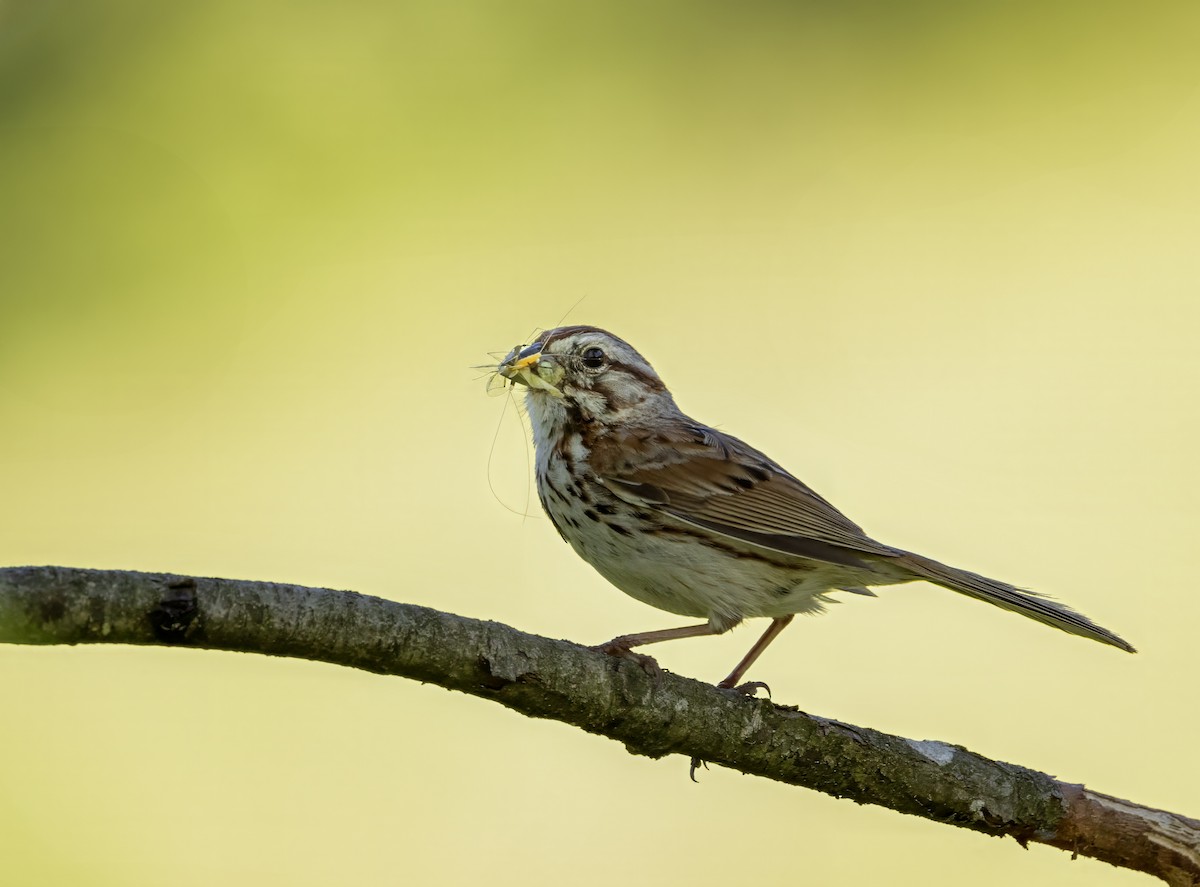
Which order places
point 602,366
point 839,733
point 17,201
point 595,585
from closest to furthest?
point 839,733, point 602,366, point 595,585, point 17,201

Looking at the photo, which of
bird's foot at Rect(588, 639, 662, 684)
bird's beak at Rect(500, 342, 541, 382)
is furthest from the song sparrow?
bird's foot at Rect(588, 639, 662, 684)

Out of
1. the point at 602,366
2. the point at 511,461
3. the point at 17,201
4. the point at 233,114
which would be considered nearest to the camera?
the point at 602,366

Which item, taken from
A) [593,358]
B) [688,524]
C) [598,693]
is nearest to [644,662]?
[598,693]

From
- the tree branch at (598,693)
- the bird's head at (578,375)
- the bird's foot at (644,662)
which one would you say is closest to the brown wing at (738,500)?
the bird's head at (578,375)

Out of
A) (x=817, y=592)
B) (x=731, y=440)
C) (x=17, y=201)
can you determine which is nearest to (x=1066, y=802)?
(x=817, y=592)

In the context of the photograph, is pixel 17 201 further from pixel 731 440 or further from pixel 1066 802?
pixel 1066 802

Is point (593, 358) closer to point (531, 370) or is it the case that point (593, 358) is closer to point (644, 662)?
point (531, 370)
